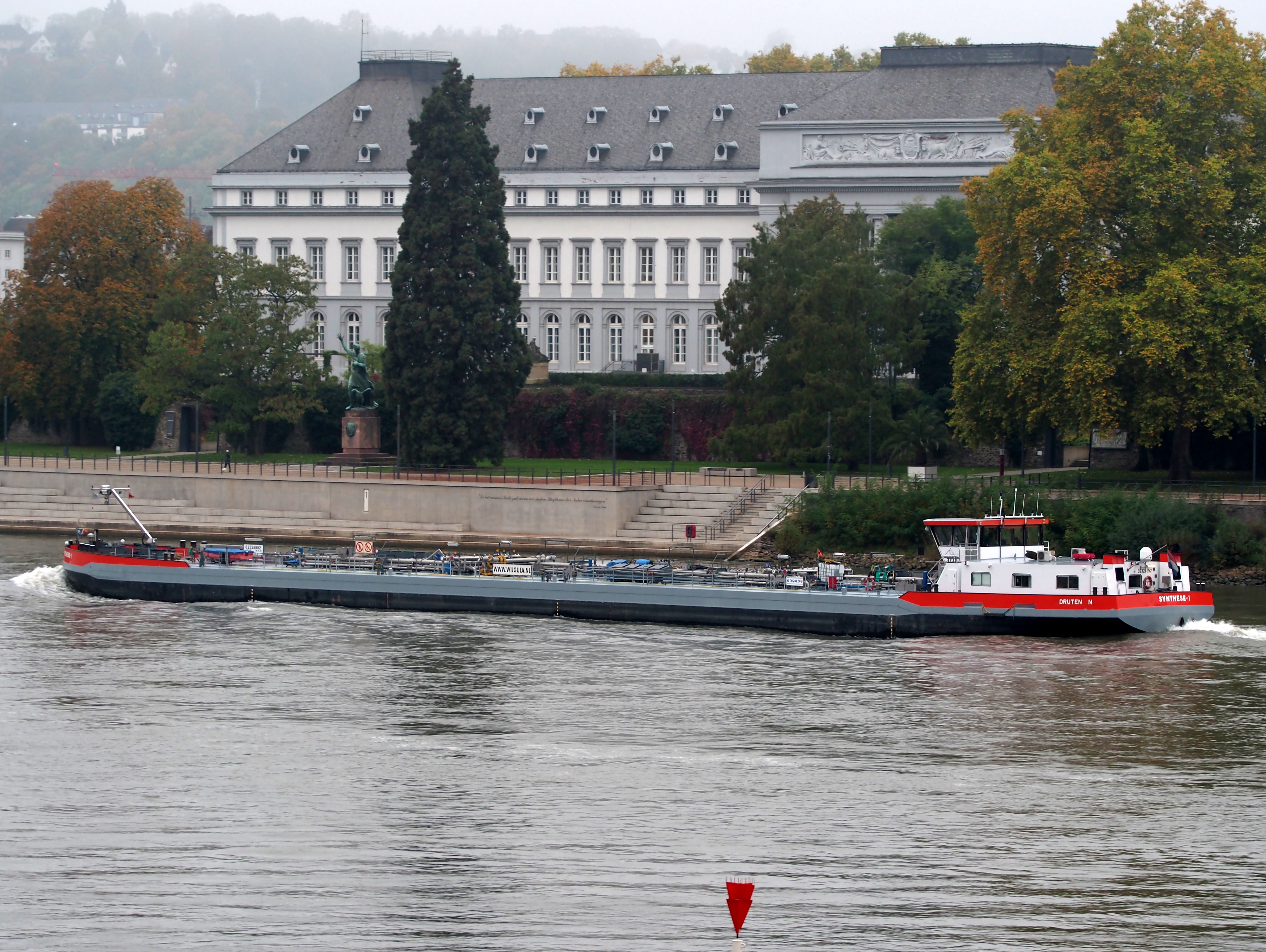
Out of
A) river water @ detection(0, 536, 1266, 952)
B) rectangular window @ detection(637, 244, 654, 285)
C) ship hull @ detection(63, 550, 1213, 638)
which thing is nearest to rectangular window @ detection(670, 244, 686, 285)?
rectangular window @ detection(637, 244, 654, 285)

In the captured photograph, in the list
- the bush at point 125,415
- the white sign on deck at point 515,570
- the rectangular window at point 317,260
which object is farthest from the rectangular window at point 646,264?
the white sign on deck at point 515,570

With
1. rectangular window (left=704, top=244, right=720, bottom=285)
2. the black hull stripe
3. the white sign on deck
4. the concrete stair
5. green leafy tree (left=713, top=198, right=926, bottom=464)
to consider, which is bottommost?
the black hull stripe

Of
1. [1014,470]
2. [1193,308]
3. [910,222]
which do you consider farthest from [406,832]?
[910,222]

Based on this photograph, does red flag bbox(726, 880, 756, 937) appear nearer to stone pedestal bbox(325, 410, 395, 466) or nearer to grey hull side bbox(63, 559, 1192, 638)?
grey hull side bbox(63, 559, 1192, 638)

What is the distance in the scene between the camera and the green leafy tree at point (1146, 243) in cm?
6525

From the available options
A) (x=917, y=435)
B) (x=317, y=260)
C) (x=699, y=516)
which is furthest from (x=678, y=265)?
(x=699, y=516)

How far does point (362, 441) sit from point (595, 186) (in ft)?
103

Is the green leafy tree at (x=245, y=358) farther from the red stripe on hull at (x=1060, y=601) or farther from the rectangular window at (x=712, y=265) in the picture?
the red stripe on hull at (x=1060, y=601)

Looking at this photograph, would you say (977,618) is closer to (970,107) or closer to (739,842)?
(739,842)

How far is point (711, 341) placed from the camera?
108500 mm

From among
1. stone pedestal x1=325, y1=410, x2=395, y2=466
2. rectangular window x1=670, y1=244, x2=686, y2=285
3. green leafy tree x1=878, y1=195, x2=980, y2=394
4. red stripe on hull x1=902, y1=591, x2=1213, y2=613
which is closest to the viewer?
red stripe on hull x1=902, y1=591, x2=1213, y2=613

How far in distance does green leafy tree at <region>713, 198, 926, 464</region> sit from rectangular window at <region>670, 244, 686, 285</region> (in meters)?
27.2

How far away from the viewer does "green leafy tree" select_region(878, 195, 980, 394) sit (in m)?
83.8

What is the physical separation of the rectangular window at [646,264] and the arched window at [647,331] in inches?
77.6
